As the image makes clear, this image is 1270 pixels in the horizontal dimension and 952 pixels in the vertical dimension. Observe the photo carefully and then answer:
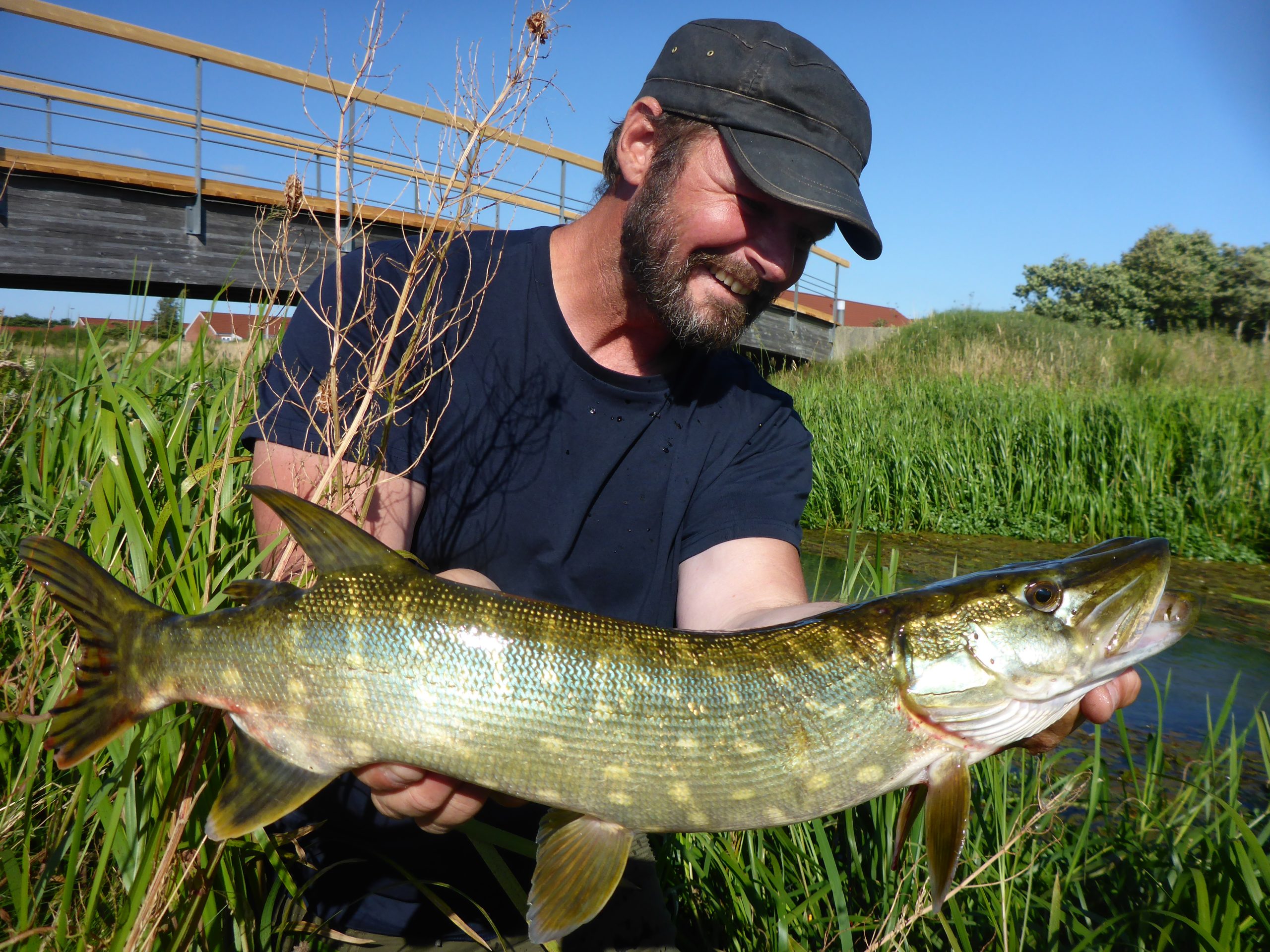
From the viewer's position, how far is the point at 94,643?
1412mm

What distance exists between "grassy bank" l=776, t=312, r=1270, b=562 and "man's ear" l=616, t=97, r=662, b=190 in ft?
13.4

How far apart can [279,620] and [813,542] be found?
22.2ft

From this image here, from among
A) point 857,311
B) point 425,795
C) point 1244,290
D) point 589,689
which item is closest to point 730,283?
point 589,689

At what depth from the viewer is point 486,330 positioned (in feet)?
7.61

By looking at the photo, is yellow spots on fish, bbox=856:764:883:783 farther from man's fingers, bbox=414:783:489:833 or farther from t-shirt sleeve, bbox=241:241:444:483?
t-shirt sleeve, bbox=241:241:444:483

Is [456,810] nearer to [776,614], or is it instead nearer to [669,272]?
[776,614]

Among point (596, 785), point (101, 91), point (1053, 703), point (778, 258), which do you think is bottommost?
point (596, 785)

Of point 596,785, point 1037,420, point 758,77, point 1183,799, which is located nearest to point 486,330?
point 758,77

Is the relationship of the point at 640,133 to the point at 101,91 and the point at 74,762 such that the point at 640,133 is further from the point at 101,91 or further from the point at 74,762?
the point at 101,91

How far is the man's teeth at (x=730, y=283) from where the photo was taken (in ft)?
7.91

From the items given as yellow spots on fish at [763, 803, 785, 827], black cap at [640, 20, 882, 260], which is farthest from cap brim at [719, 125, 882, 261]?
yellow spots on fish at [763, 803, 785, 827]

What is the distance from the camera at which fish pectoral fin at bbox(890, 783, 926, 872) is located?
4.83 feet

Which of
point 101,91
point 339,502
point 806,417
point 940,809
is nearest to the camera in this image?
point 940,809

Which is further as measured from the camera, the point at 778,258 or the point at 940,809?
the point at 778,258
